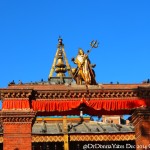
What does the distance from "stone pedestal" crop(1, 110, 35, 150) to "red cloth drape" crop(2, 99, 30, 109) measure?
1.15ft

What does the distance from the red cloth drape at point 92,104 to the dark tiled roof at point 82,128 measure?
31.2ft

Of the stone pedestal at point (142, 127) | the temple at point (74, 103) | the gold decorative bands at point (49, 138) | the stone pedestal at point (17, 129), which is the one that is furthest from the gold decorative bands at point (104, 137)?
the stone pedestal at point (17, 129)

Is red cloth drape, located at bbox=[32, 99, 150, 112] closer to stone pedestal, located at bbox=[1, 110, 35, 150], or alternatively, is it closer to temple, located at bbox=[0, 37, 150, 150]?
temple, located at bbox=[0, 37, 150, 150]

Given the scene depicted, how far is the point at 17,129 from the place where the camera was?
2683cm

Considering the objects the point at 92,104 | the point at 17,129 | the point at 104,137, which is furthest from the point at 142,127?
the point at 104,137

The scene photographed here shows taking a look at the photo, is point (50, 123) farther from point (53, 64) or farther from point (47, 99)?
point (47, 99)

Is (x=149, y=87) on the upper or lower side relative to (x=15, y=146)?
upper

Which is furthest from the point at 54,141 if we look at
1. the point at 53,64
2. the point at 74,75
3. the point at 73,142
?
the point at 53,64

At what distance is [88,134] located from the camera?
1447 inches

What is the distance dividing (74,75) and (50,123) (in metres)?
12.7

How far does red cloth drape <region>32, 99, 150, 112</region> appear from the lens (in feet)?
89.6

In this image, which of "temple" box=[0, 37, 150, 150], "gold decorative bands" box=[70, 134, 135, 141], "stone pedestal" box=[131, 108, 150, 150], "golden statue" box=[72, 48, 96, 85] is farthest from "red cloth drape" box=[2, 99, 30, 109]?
"gold decorative bands" box=[70, 134, 135, 141]

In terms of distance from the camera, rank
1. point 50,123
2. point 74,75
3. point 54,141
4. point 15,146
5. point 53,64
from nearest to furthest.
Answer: point 15,146 < point 74,75 < point 54,141 < point 50,123 < point 53,64

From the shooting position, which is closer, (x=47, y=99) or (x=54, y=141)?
(x=47, y=99)
